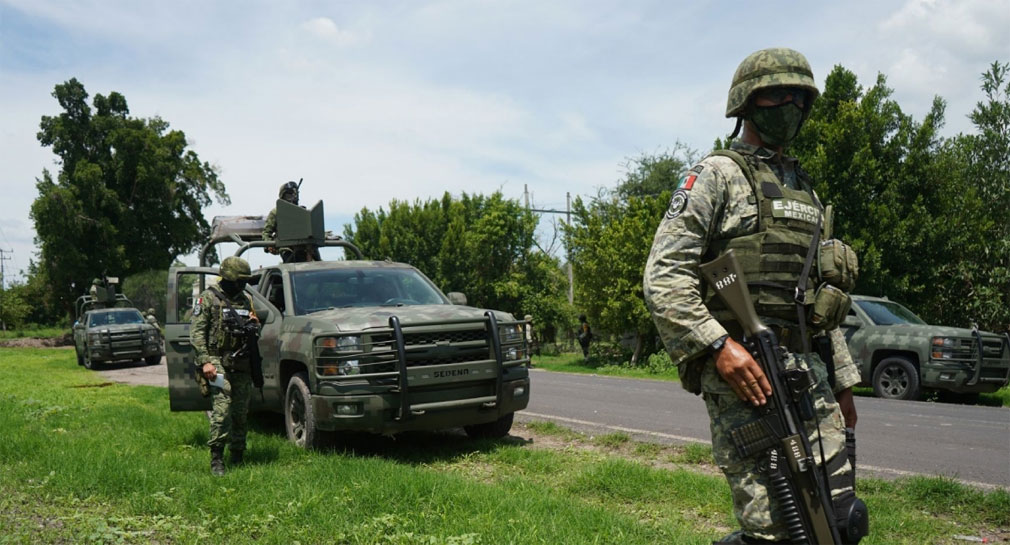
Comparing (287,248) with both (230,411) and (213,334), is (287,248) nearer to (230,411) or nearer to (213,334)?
(213,334)

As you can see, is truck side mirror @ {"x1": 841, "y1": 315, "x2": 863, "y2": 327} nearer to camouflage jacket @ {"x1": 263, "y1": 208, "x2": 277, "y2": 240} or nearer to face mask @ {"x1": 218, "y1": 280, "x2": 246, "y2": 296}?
camouflage jacket @ {"x1": 263, "y1": 208, "x2": 277, "y2": 240}

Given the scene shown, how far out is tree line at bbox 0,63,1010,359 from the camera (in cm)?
1917

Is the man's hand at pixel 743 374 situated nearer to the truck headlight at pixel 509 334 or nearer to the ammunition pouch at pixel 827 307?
the ammunition pouch at pixel 827 307

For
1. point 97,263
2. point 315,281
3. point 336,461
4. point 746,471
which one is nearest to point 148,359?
point 97,263

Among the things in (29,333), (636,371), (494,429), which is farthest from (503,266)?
(29,333)

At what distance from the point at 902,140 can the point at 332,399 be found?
1759cm

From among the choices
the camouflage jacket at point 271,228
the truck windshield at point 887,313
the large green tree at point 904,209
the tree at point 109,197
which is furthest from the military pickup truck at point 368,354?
the tree at point 109,197

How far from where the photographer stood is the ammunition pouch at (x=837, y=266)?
9.39 ft

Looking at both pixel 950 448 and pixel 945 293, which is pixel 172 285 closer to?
pixel 950 448

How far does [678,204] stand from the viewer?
2881 millimetres

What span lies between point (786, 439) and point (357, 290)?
6.02m

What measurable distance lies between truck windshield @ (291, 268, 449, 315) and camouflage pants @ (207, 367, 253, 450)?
1093 millimetres

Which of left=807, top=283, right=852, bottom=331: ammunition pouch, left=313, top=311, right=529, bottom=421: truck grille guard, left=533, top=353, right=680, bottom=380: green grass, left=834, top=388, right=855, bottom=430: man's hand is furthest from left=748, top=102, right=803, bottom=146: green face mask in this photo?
left=533, top=353, right=680, bottom=380: green grass

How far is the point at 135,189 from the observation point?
1582 inches
